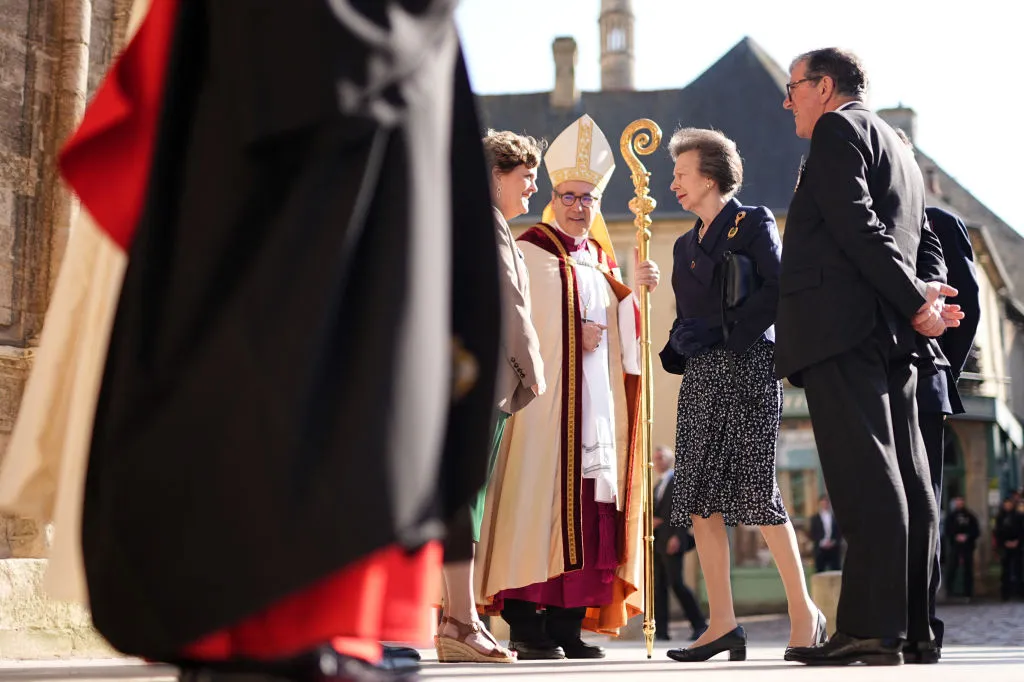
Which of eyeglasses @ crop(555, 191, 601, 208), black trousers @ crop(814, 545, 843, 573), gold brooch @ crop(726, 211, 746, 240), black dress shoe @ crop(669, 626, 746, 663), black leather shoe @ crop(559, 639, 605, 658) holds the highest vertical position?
eyeglasses @ crop(555, 191, 601, 208)

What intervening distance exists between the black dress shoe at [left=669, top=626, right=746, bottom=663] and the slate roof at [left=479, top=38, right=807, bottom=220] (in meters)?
23.1

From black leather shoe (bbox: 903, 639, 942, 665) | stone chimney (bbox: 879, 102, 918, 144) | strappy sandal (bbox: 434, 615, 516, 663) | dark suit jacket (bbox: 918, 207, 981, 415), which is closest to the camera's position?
black leather shoe (bbox: 903, 639, 942, 665)

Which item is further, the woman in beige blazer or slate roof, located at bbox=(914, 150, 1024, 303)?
slate roof, located at bbox=(914, 150, 1024, 303)

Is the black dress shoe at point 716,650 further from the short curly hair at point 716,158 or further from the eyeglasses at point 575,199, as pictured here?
the eyeglasses at point 575,199

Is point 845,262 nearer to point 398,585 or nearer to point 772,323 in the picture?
point 772,323

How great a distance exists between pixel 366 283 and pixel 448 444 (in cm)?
38

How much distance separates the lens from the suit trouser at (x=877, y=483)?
4598mm

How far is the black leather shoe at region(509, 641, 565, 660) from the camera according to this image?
5895 millimetres

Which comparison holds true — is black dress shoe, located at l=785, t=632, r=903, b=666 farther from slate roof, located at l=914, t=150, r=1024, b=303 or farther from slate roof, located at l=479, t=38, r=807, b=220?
slate roof, located at l=914, t=150, r=1024, b=303

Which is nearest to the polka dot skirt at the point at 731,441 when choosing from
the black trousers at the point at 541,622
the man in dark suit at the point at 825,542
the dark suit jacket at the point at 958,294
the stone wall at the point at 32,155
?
the black trousers at the point at 541,622

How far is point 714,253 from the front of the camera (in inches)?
240

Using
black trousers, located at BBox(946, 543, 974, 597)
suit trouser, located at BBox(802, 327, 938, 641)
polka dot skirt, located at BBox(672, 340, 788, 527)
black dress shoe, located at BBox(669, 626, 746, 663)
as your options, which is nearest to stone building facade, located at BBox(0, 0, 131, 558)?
polka dot skirt, located at BBox(672, 340, 788, 527)

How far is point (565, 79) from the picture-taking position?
34469 millimetres

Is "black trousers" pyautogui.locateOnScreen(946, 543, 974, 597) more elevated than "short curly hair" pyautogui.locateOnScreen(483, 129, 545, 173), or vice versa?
"short curly hair" pyautogui.locateOnScreen(483, 129, 545, 173)
